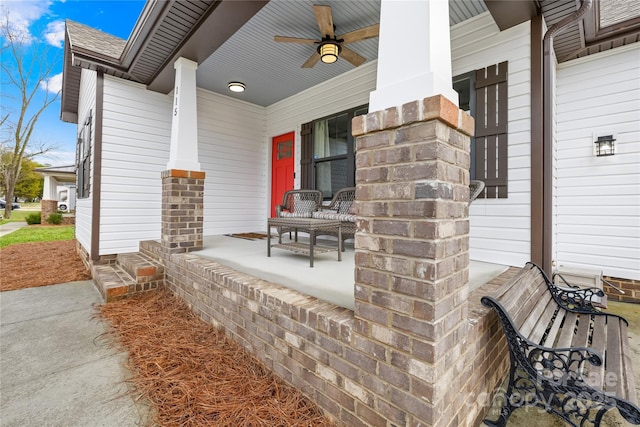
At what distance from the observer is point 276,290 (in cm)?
194

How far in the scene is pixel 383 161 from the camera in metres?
1.24

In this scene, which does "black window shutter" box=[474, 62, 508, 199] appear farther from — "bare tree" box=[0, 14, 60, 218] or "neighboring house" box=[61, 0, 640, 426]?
"bare tree" box=[0, 14, 60, 218]

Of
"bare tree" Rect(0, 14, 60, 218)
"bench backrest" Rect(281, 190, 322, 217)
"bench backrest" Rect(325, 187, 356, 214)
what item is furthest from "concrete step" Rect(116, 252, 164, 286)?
"bare tree" Rect(0, 14, 60, 218)

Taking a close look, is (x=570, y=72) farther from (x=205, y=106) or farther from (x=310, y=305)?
(x=205, y=106)

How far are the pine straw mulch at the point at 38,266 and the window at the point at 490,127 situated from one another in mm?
5717

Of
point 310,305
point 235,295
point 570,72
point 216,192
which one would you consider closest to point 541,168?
point 570,72

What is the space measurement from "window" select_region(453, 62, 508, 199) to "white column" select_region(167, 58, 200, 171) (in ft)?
11.3

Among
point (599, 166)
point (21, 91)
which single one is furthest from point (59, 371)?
point (21, 91)

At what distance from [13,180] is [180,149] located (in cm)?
1563

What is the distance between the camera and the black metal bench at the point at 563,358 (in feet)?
4.07

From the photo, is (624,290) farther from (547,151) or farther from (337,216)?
(337,216)

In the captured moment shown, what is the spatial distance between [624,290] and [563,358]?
2545 millimetres

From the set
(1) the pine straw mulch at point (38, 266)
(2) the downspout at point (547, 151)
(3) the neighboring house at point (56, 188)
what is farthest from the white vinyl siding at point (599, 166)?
(3) the neighboring house at point (56, 188)

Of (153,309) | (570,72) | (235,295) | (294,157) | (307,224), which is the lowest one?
(153,309)
